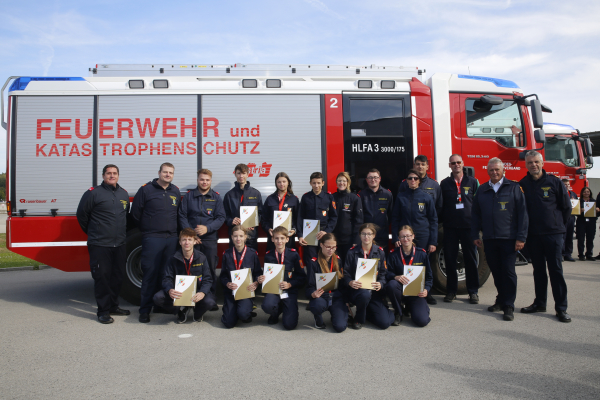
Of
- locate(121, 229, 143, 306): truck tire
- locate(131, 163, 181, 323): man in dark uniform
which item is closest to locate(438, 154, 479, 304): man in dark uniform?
locate(131, 163, 181, 323): man in dark uniform

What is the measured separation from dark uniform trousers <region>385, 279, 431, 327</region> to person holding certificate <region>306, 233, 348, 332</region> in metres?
0.57

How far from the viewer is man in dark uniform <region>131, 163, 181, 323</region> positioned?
491cm

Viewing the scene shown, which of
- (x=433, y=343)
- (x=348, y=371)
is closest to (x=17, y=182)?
(x=348, y=371)

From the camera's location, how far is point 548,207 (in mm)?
4770

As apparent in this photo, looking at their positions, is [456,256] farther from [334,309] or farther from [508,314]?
[334,309]

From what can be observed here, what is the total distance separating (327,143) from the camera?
5.77 meters

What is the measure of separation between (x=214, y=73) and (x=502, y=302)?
5.21 m

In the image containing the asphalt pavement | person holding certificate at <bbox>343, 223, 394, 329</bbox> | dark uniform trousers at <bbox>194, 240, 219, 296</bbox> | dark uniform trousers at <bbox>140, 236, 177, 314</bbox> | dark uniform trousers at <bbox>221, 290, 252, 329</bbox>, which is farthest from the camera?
dark uniform trousers at <bbox>194, 240, 219, 296</bbox>

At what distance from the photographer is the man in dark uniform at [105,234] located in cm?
478

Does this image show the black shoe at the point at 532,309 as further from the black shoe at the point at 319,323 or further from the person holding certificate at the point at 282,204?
the person holding certificate at the point at 282,204

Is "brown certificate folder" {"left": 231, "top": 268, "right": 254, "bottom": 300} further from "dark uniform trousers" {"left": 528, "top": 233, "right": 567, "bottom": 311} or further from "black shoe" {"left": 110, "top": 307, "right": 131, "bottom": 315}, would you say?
"dark uniform trousers" {"left": 528, "top": 233, "right": 567, "bottom": 311}

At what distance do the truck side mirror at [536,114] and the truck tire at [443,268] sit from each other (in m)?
2.09

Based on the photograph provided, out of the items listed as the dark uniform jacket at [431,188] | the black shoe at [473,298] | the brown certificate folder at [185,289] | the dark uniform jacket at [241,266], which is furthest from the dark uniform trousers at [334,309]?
the black shoe at [473,298]

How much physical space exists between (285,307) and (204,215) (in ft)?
5.39
